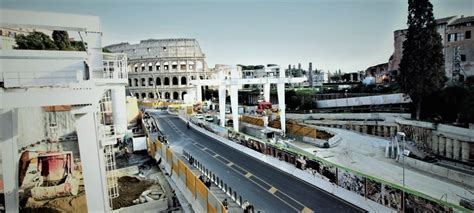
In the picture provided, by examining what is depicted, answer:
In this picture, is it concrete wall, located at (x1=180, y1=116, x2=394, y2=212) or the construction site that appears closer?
the construction site

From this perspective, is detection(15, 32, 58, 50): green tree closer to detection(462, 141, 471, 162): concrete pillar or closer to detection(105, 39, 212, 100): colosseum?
detection(462, 141, 471, 162): concrete pillar

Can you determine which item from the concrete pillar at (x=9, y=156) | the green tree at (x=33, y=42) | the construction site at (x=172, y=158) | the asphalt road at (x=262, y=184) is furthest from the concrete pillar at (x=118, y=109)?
the concrete pillar at (x=9, y=156)

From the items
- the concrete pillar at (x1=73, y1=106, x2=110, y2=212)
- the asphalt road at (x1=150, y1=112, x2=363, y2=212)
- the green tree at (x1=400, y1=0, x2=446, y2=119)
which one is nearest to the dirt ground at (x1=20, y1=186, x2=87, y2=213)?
the concrete pillar at (x1=73, y1=106, x2=110, y2=212)

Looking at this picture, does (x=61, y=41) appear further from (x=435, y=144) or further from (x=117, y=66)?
(x=435, y=144)

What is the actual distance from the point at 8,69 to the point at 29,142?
16.4 metres

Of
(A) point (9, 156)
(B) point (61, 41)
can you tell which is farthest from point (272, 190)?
(B) point (61, 41)

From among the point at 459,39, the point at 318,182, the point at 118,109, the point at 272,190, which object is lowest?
the point at 272,190

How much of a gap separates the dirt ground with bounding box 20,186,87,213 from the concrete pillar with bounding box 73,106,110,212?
6579mm

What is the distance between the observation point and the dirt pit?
13831 mm

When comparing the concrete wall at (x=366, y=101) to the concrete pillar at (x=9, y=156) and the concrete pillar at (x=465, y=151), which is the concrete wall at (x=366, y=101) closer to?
the concrete pillar at (x=465, y=151)

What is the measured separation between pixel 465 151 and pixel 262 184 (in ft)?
55.4

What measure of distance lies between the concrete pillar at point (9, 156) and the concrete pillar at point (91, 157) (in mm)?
2222

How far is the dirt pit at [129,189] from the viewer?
13831mm

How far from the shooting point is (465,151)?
22.6 m
